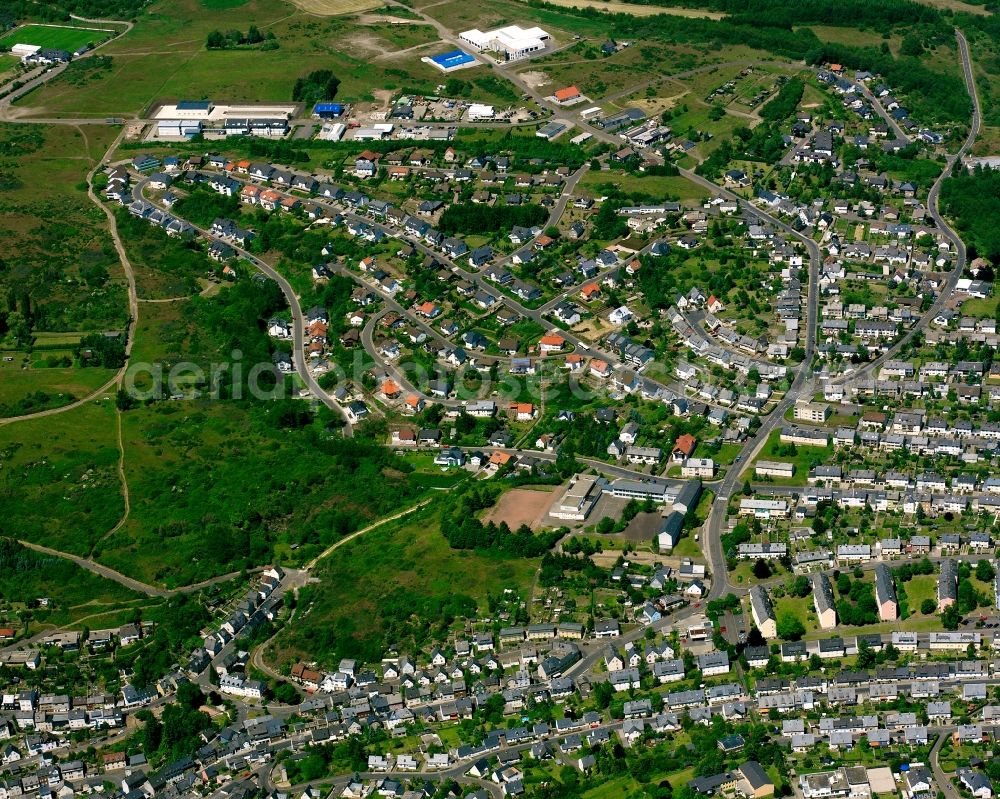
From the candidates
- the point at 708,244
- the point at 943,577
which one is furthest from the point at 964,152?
the point at 943,577

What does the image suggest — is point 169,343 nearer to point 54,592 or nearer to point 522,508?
point 54,592

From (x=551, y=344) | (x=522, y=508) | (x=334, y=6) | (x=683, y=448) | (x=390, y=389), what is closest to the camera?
(x=522, y=508)

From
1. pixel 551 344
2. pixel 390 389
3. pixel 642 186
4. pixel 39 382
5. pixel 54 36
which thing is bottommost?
pixel 390 389

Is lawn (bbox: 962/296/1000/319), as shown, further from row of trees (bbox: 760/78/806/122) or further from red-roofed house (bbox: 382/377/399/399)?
red-roofed house (bbox: 382/377/399/399)

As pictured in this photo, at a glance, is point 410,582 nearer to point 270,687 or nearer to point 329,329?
point 270,687

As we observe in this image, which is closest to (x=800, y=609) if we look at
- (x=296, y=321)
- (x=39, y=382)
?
(x=296, y=321)

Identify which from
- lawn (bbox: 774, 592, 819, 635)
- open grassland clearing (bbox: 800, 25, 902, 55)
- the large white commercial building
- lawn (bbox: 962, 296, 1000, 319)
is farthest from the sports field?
lawn (bbox: 774, 592, 819, 635)

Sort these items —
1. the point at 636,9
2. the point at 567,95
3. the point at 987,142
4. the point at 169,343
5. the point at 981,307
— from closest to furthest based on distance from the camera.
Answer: the point at 981,307, the point at 169,343, the point at 987,142, the point at 567,95, the point at 636,9
